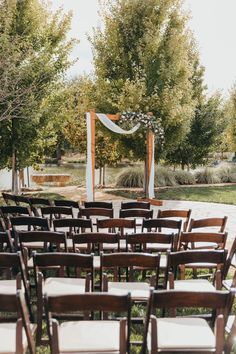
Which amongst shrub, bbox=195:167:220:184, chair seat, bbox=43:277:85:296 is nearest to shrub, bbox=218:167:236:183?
shrub, bbox=195:167:220:184

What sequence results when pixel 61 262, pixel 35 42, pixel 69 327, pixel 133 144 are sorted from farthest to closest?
pixel 133 144 → pixel 35 42 → pixel 61 262 → pixel 69 327

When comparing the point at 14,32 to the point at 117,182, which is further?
the point at 117,182

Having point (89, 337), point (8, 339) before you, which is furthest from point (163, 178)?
point (8, 339)

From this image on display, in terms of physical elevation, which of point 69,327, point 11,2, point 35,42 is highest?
point 11,2

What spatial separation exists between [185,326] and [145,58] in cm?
1572

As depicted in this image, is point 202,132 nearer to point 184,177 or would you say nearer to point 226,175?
point 226,175

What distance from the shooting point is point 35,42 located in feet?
51.3

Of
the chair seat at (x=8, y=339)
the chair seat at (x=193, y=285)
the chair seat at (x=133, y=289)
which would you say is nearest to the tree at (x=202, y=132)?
the chair seat at (x=193, y=285)

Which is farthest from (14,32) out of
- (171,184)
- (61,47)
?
(171,184)

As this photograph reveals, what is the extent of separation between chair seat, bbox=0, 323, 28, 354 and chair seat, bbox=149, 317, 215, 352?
111cm

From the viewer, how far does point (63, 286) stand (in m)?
4.70

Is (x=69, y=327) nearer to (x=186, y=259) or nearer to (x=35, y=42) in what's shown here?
(x=186, y=259)

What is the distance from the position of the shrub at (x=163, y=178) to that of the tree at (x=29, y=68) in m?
5.94

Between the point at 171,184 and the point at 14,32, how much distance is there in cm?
964
